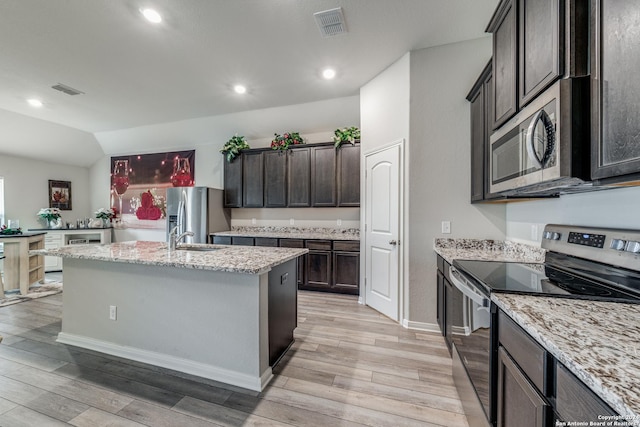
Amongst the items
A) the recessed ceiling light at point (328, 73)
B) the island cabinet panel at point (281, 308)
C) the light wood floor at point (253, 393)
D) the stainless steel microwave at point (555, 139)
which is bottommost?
the light wood floor at point (253, 393)

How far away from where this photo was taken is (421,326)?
2865 millimetres

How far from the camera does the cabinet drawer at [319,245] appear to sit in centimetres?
412

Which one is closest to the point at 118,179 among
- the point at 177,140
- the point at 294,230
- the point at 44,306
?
the point at 177,140

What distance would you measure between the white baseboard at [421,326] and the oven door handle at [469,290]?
4.10 feet

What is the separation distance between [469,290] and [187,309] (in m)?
2.04

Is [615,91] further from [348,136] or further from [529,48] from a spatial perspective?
[348,136]

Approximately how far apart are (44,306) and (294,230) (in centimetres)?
367

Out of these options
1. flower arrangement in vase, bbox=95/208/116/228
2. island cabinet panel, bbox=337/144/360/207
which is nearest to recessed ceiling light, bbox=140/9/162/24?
island cabinet panel, bbox=337/144/360/207

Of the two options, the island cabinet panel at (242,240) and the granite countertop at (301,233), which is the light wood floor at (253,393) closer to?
the granite countertop at (301,233)

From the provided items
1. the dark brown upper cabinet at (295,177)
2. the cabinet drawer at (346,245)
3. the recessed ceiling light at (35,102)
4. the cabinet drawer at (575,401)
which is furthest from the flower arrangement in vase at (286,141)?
the cabinet drawer at (575,401)

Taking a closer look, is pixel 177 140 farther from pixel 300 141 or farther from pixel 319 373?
pixel 319 373

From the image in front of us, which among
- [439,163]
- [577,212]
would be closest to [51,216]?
[439,163]

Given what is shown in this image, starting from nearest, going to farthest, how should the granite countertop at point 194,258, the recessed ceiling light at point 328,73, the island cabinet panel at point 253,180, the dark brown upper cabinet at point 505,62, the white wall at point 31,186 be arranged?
the dark brown upper cabinet at point 505,62, the granite countertop at point 194,258, the recessed ceiling light at point 328,73, the island cabinet panel at point 253,180, the white wall at point 31,186

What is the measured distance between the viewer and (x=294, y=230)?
195 inches
